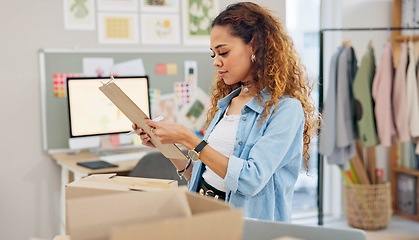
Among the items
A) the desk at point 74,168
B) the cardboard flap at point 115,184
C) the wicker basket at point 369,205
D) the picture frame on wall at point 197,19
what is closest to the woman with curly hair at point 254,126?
the cardboard flap at point 115,184

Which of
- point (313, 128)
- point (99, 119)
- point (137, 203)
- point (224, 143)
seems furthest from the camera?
point (99, 119)

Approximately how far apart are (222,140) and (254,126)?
0.39 ft

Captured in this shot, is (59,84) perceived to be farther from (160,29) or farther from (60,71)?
(160,29)

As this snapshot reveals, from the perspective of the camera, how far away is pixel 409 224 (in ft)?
14.6

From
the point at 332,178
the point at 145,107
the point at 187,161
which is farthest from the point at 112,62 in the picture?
the point at 332,178

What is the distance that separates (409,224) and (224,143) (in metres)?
3.16

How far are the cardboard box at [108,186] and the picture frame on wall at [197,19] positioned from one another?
2.58m

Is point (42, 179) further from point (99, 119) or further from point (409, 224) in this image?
point (409, 224)

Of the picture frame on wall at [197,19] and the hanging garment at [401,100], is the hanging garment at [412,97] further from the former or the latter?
the picture frame on wall at [197,19]

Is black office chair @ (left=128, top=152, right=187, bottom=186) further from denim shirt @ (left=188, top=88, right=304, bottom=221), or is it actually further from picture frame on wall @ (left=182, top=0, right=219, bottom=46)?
picture frame on wall @ (left=182, top=0, right=219, bottom=46)

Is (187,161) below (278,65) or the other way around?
below

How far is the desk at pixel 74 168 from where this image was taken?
9.94ft

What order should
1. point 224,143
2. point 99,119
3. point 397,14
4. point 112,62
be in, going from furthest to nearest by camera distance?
point 397,14 → point 112,62 → point 99,119 → point 224,143

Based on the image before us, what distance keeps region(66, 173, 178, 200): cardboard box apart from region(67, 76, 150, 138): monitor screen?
1944mm
